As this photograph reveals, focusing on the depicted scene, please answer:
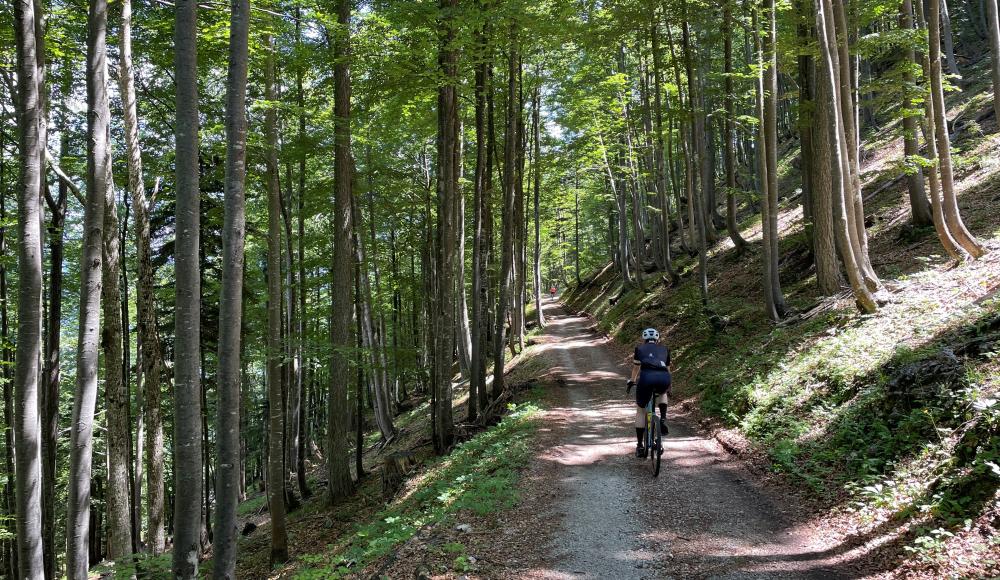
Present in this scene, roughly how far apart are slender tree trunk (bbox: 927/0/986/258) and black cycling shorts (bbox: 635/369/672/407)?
25.3 feet

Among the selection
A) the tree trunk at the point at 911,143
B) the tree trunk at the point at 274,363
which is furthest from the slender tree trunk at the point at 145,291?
the tree trunk at the point at 911,143

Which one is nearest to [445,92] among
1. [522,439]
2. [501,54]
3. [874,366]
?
[501,54]

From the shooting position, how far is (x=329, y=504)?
12.5 m

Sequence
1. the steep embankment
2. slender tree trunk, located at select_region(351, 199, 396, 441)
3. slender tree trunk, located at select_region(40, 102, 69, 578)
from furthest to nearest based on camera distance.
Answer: slender tree trunk, located at select_region(351, 199, 396, 441) → slender tree trunk, located at select_region(40, 102, 69, 578) → the steep embankment

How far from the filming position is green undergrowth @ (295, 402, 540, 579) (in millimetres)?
6358

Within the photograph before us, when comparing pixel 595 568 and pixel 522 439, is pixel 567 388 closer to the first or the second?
pixel 522 439

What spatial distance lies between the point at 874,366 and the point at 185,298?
8664 mm

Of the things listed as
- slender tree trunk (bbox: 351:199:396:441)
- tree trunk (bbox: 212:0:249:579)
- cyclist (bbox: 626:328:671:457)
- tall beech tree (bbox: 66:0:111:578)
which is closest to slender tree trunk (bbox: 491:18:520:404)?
slender tree trunk (bbox: 351:199:396:441)

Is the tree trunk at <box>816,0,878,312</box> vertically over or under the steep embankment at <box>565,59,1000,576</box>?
over

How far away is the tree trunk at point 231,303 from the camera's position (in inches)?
194

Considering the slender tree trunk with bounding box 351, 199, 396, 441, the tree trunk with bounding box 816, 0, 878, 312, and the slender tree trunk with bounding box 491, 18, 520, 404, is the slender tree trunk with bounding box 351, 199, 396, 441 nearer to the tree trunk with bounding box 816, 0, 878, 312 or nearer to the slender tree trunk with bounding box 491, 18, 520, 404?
the slender tree trunk with bounding box 491, 18, 520, 404

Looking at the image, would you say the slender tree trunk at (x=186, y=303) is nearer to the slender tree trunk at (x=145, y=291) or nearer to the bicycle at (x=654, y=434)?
the slender tree trunk at (x=145, y=291)

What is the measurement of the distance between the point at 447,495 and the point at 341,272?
5.36 meters

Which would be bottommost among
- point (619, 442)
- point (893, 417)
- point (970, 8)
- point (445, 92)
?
point (619, 442)
